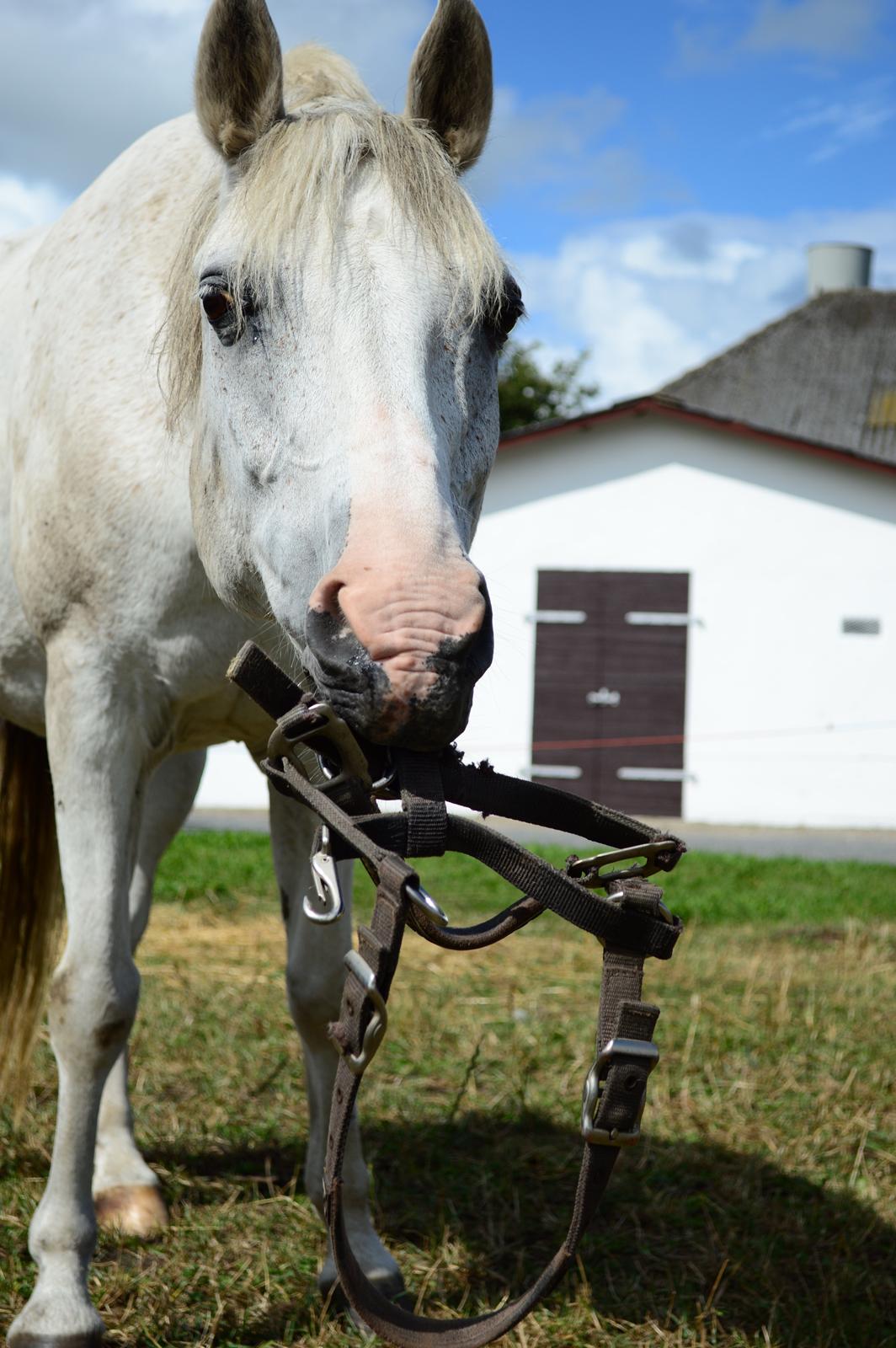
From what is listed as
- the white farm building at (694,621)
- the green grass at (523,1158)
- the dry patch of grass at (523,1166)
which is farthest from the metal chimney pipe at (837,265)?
the dry patch of grass at (523,1166)

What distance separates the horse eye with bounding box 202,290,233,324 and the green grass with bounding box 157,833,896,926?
4988 mm

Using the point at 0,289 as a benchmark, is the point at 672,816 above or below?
below

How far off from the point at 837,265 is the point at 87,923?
2733cm

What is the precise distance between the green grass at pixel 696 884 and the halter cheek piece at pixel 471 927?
5.09 m

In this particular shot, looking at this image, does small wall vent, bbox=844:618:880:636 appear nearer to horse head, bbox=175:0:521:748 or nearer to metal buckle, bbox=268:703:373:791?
horse head, bbox=175:0:521:748

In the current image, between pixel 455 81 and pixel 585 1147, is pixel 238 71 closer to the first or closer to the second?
pixel 455 81

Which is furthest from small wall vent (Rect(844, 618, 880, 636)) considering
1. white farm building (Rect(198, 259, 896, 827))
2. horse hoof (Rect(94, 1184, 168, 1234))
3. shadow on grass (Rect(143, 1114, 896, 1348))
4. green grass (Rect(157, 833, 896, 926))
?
horse hoof (Rect(94, 1184, 168, 1234))

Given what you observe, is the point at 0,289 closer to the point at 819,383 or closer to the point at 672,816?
the point at 672,816

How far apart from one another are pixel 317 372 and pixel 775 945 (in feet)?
17.6

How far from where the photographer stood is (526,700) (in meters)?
14.9

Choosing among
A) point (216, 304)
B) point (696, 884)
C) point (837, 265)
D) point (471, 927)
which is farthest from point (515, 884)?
point (837, 265)

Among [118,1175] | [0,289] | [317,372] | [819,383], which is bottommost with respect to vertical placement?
[118,1175]

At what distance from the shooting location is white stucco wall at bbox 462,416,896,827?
14367 mm

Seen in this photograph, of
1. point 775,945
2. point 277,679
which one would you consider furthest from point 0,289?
point 775,945
